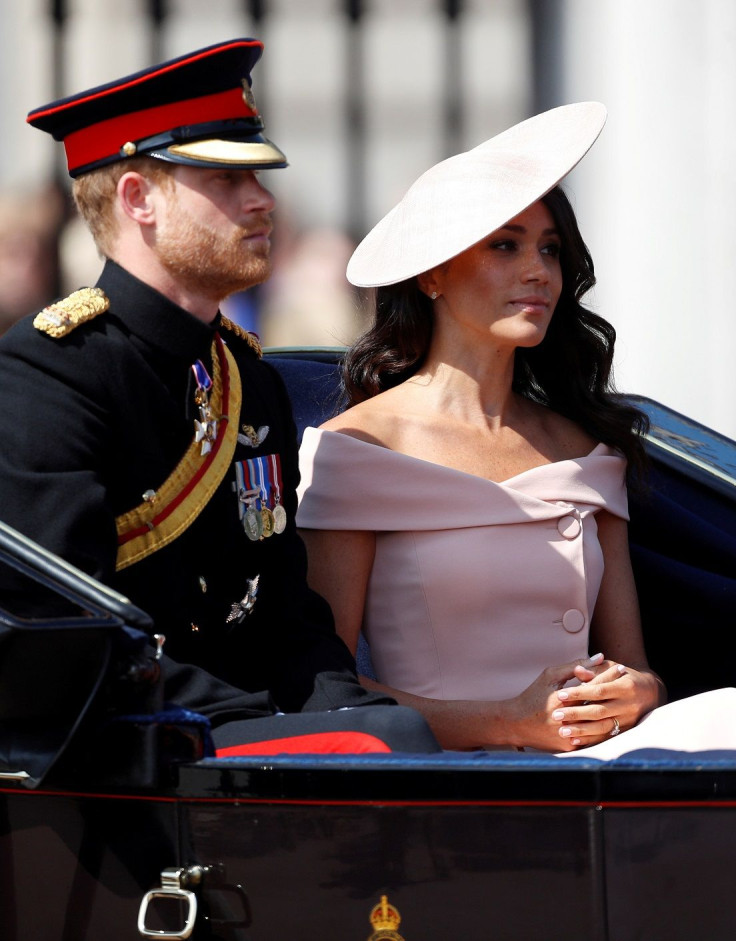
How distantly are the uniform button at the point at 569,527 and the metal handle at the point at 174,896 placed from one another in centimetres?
94

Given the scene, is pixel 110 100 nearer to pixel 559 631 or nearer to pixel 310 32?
pixel 559 631

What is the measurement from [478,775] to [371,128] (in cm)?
434

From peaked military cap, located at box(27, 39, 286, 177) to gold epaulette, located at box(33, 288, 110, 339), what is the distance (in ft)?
0.52

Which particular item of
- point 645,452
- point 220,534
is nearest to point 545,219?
point 645,452

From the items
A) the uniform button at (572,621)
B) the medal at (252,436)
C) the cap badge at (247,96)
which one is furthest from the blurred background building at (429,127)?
the cap badge at (247,96)

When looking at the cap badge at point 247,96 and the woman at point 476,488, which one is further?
the woman at point 476,488

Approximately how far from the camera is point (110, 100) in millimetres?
1778

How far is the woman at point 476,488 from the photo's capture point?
85.4 inches

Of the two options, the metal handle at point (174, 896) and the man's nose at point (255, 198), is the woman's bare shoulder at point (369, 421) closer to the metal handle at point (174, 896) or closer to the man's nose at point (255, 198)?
the man's nose at point (255, 198)

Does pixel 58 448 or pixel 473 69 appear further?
pixel 473 69

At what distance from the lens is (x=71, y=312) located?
1717mm

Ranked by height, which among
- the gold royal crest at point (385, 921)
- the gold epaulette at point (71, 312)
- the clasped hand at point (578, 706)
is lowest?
the clasped hand at point (578, 706)

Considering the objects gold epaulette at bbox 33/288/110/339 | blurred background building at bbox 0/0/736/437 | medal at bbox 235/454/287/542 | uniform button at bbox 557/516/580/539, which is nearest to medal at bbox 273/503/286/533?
medal at bbox 235/454/287/542

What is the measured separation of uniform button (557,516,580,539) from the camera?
2221 mm
